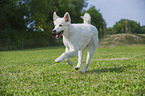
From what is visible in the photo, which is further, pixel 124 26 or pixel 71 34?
pixel 124 26

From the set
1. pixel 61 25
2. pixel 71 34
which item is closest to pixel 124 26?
pixel 71 34

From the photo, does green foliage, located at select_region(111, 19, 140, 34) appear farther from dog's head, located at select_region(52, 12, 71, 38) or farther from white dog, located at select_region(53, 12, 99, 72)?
dog's head, located at select_region(52, 12, 71, 38)

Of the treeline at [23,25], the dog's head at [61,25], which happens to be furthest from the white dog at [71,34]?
the treeline at [23,25]

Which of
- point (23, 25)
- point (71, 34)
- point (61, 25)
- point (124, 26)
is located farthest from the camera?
point (124, 26)

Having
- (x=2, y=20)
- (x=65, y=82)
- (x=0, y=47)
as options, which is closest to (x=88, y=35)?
(x=65, y=82)

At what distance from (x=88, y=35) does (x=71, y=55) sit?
3.86 ft

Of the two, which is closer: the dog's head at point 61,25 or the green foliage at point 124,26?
the dog's head at point 61,25

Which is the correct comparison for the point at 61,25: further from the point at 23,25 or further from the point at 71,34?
the point at 23,25

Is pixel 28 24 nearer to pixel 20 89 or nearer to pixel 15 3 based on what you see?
pixel 15 3

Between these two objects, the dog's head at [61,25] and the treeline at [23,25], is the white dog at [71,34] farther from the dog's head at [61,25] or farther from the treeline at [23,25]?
the treeline at [23,25]

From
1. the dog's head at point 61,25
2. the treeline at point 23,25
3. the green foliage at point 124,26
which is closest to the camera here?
the dog's head at point 61,25

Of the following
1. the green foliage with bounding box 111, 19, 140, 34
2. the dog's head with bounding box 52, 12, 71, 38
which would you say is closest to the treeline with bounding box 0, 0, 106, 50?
the dog's head with bounding box 52, 12, 71, 38

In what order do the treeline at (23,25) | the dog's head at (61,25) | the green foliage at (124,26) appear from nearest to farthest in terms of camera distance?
the dog's head at (61,25), the treeline at (23,25), the green foliage at (124,26)

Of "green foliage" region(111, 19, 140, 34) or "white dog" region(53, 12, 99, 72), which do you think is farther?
"green foliage" region(111, 19, 140, 34)
